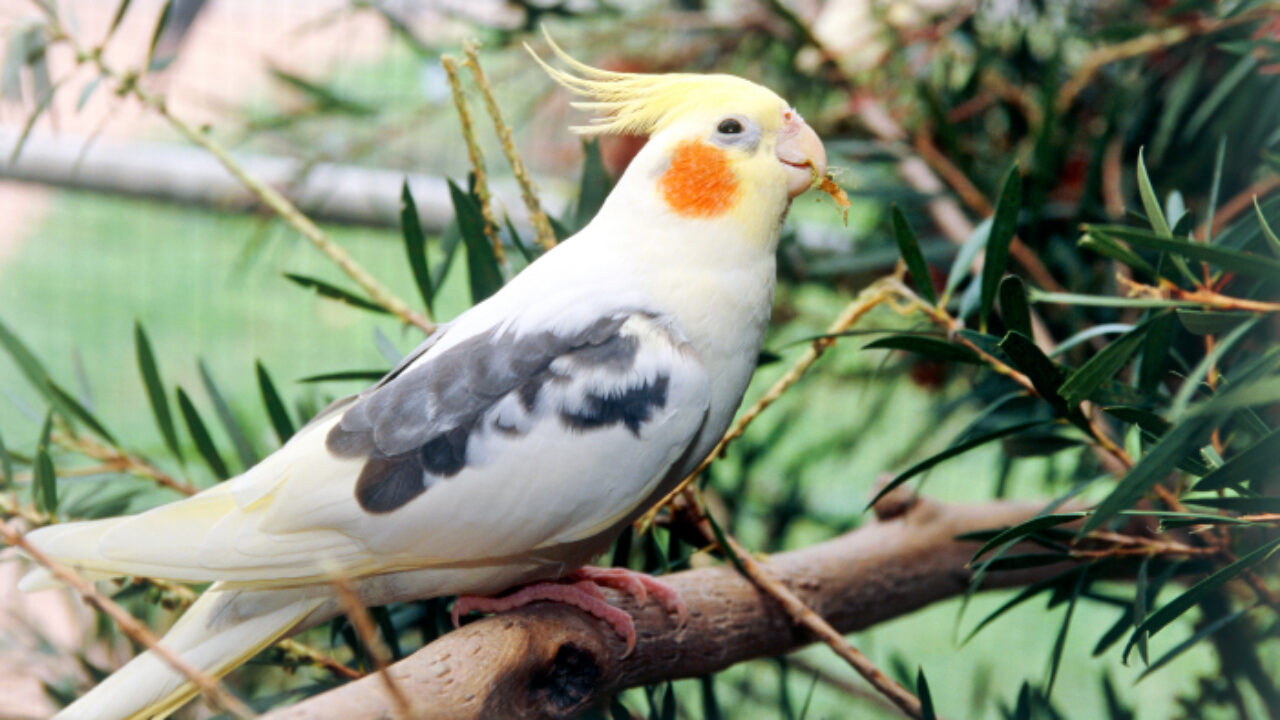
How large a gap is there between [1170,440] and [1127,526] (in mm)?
318

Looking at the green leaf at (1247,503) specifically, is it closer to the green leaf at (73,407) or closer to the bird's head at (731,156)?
the bird's head at (731,156)

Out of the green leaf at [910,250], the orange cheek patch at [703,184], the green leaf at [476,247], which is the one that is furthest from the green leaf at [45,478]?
the green leaf at [910,250]

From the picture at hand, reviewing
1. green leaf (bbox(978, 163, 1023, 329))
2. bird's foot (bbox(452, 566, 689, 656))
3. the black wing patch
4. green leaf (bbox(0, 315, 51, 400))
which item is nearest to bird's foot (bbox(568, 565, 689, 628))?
bird's foot (bbox(452, 566, 689, 656))

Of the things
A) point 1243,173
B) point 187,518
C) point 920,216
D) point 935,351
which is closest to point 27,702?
point 187,518

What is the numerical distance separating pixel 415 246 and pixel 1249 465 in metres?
0.42

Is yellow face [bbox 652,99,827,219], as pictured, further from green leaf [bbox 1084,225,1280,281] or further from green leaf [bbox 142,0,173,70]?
green leaf [bbox 142,0,173,70]

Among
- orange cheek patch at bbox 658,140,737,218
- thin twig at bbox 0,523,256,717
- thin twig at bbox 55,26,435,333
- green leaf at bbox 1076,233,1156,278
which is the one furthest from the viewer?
thin twig at bbox 55,26,435,333

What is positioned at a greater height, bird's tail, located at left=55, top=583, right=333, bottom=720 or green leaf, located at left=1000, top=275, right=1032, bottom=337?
green leaf, located at left=1000, top=275, right=1032, bottom=337

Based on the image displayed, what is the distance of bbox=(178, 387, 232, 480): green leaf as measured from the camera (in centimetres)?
54

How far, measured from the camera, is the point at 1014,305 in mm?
440

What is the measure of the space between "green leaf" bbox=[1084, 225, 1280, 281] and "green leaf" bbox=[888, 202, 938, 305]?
0.53 feet

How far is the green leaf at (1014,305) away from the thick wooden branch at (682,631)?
0.20 meters

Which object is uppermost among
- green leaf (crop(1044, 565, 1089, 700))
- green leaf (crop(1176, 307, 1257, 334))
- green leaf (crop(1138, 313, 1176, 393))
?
green leaf (crop(1176, 307, 1257, 334))

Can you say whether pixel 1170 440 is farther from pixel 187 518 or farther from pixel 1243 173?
pixel 1243 173
